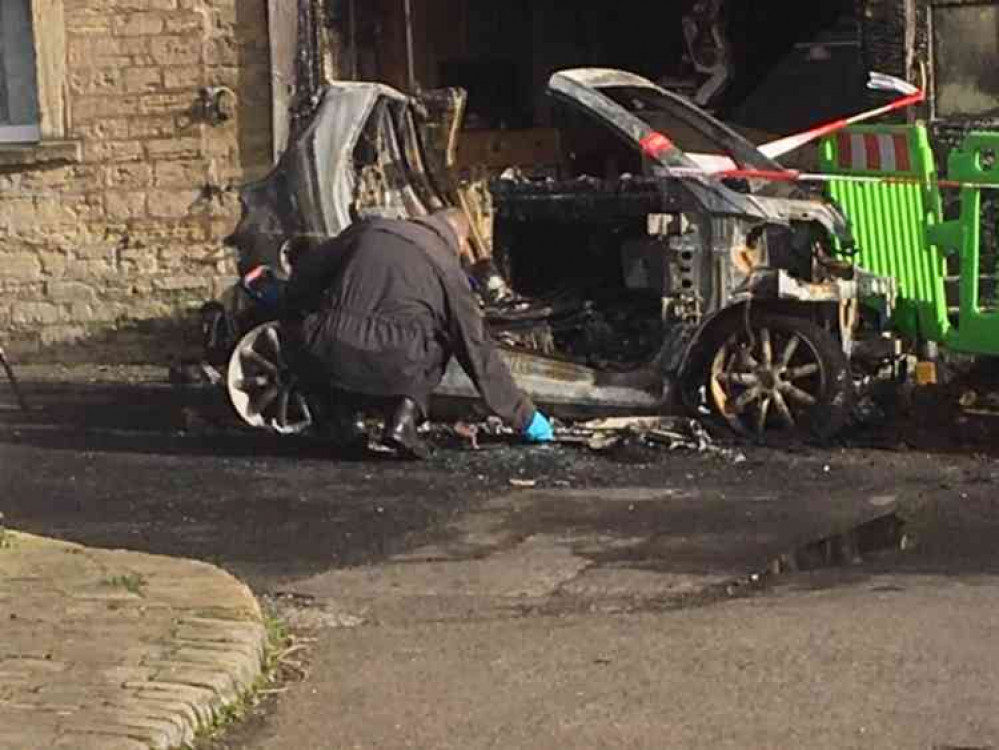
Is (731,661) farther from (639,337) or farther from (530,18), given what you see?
(530,18)

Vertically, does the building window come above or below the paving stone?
above

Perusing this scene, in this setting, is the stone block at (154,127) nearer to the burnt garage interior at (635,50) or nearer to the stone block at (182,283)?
the stone block at (182,283)

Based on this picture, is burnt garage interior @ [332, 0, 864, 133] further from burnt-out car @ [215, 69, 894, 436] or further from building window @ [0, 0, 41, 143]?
burnt-out car @ [215, 69, 894, 436]

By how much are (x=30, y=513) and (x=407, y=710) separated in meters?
3.89

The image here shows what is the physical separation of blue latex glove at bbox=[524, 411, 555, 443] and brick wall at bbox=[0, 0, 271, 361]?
4.72m

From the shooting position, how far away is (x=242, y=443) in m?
11.2

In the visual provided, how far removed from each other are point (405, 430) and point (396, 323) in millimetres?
562

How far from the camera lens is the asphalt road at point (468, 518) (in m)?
7.41

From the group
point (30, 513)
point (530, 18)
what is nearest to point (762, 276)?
point (30, 513)

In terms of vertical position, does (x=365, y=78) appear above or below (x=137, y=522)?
above

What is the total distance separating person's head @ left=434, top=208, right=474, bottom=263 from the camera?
10477mm

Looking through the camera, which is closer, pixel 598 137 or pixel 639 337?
pixel 639 337

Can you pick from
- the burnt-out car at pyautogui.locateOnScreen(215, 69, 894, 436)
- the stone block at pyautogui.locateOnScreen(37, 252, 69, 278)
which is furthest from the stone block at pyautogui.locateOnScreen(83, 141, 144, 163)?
the burnt-out car at pyautogui.locateOnScreen(215, 69, 894, 436)

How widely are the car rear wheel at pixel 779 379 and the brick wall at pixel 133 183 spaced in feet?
16.2
